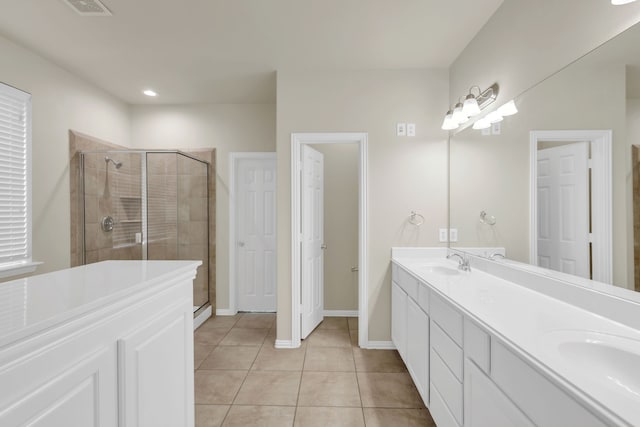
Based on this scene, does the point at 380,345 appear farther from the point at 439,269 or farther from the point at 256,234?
the point at 256,234

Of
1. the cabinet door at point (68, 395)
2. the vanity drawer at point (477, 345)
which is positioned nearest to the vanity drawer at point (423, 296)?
the vanity drawer at point (477, 345)

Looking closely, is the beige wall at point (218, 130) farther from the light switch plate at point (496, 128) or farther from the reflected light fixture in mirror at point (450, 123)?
the light switch plate at point (496, 128)

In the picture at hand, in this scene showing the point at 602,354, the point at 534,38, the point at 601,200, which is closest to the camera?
the point at 602,354

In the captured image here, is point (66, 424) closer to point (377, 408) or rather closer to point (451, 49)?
point (377, 408)

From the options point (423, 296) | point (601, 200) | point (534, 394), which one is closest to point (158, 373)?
point (534, 394)

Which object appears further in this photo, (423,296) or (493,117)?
(493,117)

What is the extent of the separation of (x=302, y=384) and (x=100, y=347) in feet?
5.90

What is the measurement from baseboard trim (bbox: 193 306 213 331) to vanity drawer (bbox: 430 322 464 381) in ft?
8.41

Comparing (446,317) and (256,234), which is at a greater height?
(256,234)

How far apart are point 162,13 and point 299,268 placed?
226cm

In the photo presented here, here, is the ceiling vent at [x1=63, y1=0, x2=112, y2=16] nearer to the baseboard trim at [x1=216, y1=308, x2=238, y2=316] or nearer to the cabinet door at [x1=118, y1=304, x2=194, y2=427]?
the cabinet door at [x1=118, y1=304, x2=194, y2=427]

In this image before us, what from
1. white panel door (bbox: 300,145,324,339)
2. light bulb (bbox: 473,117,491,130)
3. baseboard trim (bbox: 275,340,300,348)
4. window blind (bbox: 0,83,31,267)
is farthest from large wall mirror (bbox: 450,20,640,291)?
window blind (bbox: 0,83,31,267)

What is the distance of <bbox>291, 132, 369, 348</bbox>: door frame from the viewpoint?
111 inches

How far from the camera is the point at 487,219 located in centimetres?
215
